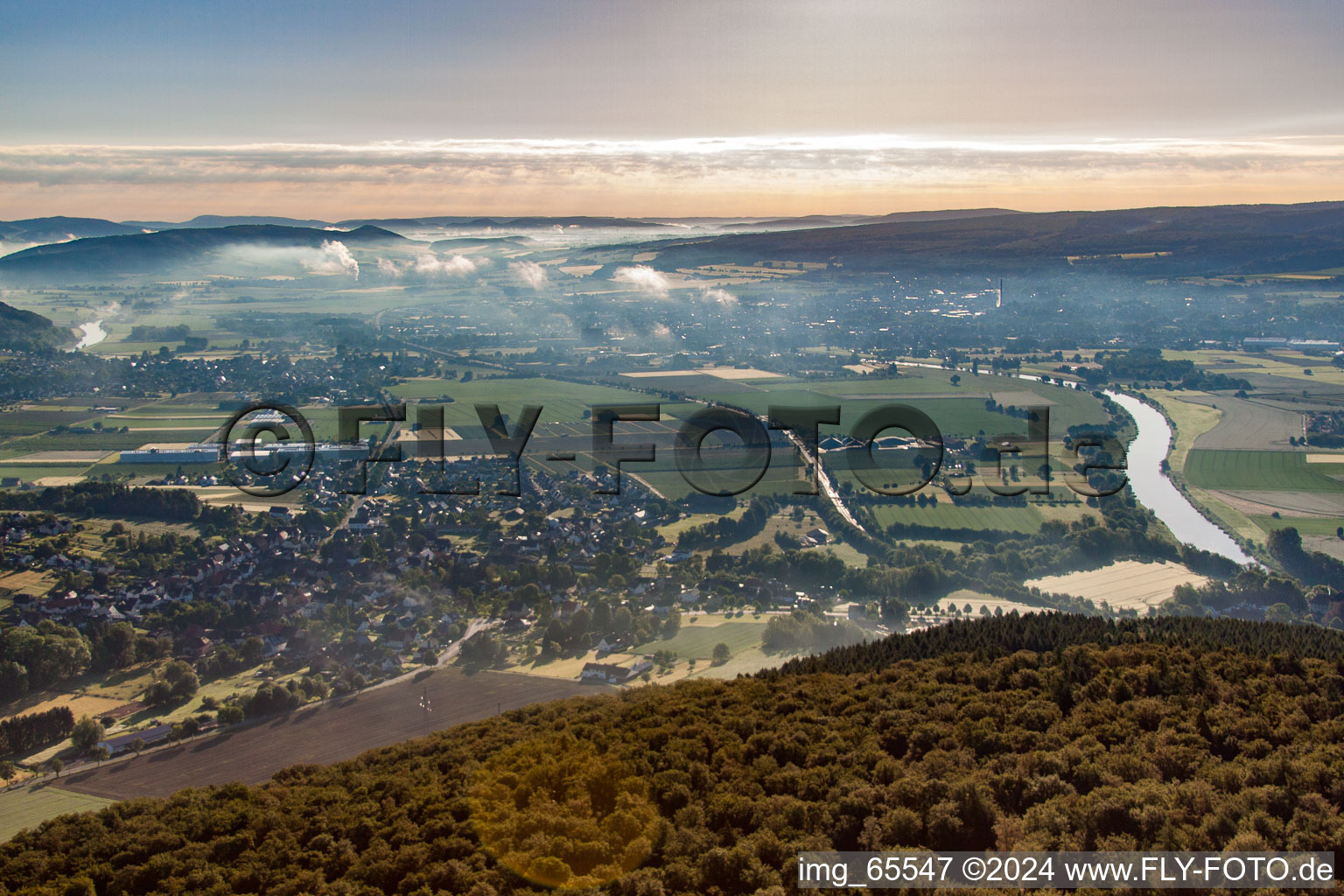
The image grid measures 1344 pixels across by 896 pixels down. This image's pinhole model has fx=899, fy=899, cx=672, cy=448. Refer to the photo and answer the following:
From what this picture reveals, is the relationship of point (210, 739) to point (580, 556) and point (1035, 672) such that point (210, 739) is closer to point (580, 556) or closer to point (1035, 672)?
point (580, 556)

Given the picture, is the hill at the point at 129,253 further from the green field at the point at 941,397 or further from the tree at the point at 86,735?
the tree at the point at 86,735

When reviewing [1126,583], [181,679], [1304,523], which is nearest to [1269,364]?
[1304,523]

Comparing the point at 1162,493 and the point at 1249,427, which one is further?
the point at 1249,427

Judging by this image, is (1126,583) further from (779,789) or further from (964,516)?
(779,789)

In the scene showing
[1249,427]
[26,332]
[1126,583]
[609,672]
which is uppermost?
[26,332]

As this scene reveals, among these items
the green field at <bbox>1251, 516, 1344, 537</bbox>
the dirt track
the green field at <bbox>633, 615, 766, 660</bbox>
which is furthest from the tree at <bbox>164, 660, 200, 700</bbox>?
the green field at <bbox>1251, 516, 1344, 537</bbox>

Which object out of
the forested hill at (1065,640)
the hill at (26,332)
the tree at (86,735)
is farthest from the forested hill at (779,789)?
the hill at (26,332)
